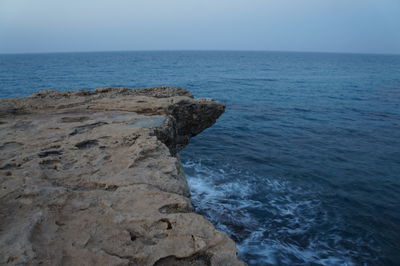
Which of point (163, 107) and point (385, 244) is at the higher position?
point (163, 107)

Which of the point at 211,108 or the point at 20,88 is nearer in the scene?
the point at 211,108

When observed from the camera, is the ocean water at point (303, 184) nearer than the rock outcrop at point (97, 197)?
No

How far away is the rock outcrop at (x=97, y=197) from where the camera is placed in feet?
8.34

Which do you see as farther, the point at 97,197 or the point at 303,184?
the point at 303,184

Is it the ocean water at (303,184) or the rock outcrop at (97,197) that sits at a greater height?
the rock outcrop at (97,197)

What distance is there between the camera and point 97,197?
3.38 m

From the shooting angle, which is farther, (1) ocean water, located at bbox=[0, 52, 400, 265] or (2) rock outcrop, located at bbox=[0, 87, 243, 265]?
(1) ocean water, located at bbox=[0, 52, 400, 265]

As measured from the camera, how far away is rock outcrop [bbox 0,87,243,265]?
8.34 ft

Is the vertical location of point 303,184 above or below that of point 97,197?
below

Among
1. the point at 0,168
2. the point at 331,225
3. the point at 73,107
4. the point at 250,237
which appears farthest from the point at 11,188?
the point at 331,225

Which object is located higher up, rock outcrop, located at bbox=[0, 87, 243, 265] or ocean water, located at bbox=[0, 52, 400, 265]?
rock outcrop, located at bbox=[0, 87, 243, 265]

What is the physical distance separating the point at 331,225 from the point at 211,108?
491 centimetres

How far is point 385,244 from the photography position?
7.50 metres

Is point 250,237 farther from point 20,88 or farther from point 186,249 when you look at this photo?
point 20,88
